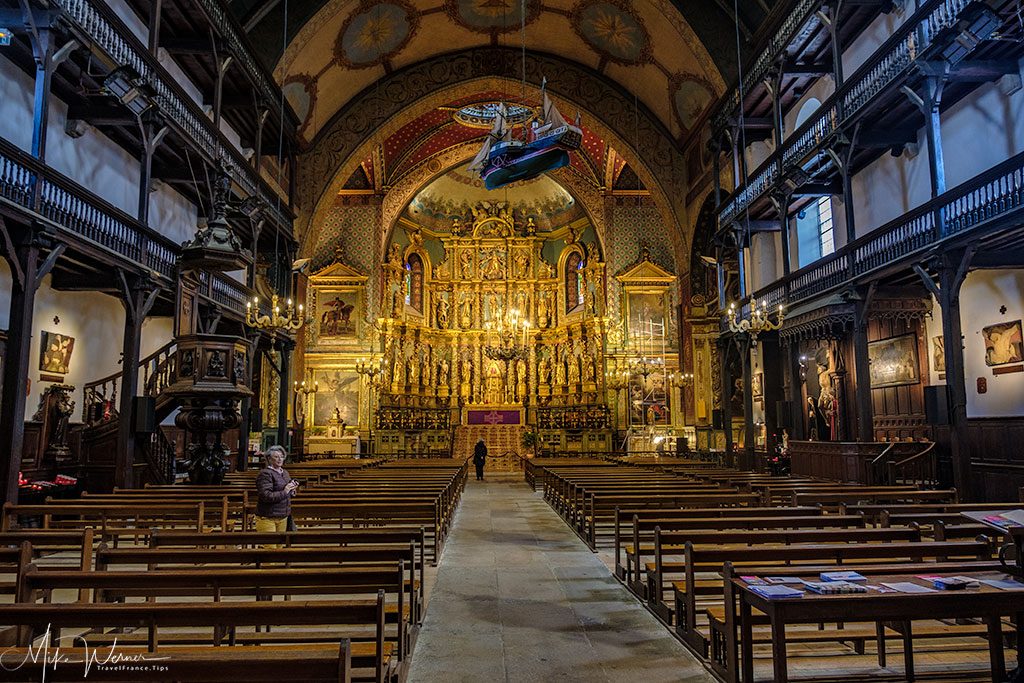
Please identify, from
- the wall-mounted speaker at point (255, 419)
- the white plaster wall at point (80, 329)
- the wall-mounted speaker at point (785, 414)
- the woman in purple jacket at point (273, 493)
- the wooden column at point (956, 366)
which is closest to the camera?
the woman in purple jacket at point (273, 493)

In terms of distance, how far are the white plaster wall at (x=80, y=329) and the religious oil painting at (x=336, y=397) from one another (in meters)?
10.2

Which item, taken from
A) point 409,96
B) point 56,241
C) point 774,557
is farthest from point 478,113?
point 774,557

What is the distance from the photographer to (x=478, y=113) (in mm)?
29297

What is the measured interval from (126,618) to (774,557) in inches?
132

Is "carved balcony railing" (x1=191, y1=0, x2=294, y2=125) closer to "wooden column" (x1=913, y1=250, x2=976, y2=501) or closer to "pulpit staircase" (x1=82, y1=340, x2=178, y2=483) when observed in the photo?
"pulpit staircase" (x1=82, y1=340, x2=178, y2=483)

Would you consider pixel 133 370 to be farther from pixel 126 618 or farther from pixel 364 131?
pixel 364 131

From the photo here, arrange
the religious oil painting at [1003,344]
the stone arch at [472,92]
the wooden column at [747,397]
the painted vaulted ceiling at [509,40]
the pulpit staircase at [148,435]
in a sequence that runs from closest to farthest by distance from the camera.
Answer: the religious oil painting at [1003,344] → the pulpit staircase at [148,435] → the wooden column at [747,397] → the painted vaulted ceiling at [509,40] → the stone arch at [472,92]

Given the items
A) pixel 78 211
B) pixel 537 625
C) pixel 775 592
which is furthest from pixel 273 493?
pixel 78 211

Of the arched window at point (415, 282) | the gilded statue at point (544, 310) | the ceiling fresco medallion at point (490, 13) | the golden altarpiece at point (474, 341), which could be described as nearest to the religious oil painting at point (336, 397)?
the golden altarpiece at point (474, 341)

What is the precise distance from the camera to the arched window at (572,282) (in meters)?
32.8

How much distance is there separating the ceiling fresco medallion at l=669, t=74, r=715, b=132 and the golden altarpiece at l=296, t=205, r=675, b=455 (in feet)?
22.4

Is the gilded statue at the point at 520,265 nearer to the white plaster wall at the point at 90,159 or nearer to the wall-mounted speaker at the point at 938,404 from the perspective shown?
the white plaster wall at the point at 90,159

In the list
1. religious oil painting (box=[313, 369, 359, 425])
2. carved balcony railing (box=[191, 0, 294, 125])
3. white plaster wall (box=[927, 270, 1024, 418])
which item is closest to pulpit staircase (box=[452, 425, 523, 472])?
religious oil painting (box=[313, 369, 359, 425])

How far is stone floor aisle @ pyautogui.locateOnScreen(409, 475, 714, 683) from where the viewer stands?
4055mm
